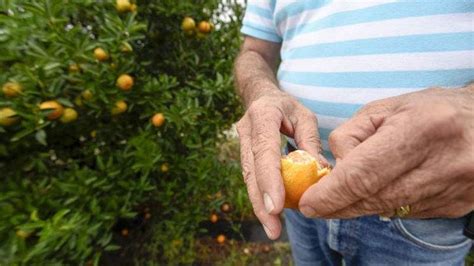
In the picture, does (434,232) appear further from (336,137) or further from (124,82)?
(124,82)

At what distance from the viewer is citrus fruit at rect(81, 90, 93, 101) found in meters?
1.61

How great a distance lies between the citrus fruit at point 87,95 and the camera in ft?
5.30

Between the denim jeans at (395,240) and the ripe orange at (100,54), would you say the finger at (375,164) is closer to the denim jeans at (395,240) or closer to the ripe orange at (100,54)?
the denim jeans at (395,240)

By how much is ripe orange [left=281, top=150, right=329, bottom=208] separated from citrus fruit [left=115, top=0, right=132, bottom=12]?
1.25 m

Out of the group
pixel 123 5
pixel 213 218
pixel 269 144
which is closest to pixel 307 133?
pixel 269 144

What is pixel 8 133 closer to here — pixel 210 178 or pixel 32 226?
pixel 32 226

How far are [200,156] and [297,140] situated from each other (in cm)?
132

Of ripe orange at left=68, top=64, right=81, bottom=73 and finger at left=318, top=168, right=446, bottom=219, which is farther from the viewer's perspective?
ripe orange at left=68, top=64, right=81, bottom=73

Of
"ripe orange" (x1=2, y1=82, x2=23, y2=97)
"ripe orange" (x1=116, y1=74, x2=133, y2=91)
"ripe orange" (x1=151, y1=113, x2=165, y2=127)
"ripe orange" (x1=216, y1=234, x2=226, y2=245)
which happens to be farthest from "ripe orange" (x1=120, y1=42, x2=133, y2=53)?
"ripe orange" (x1=216, y1=234, x2=226, y2=245)

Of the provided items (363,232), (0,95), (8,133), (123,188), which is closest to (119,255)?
A: (123,188)

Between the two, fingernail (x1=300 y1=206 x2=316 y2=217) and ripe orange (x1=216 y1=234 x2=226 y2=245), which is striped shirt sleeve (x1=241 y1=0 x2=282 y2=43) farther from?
ripe orange (x1=216 y1=234 x2=226 y2=245)

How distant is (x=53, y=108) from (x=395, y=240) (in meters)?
1.38

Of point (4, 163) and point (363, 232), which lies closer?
point (363, 232)

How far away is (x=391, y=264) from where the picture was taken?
1.18 meters
